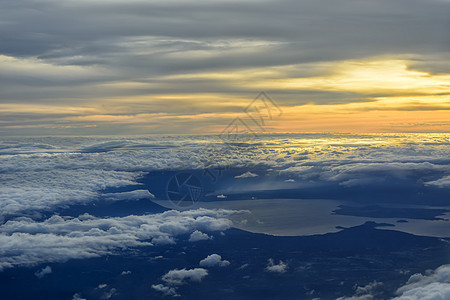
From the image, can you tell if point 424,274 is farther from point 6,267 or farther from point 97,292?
point 6,267

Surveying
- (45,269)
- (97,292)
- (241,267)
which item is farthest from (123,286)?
(241,267)

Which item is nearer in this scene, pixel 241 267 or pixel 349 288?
pixel 349 288

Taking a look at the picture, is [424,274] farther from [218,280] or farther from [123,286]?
[123,286]

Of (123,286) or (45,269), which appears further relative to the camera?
(45,269)

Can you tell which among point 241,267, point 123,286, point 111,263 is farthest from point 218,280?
point 111,263

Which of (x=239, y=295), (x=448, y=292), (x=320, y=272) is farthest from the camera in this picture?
(x=320, y=272)

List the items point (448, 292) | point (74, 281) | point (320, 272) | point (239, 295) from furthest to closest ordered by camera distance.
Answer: point (320, 272) → point (74, 281) → point (239, 295) → point (448, 292)

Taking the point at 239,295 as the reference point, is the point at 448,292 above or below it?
above

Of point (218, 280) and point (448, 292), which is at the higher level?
point (448, 292)

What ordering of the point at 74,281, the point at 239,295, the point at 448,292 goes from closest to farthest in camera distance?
the point at 448,292, the point at 239,295, the point at 74,281
